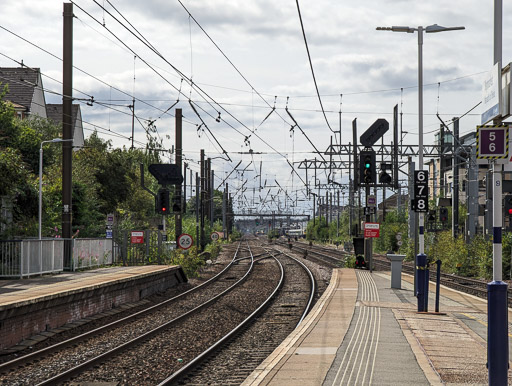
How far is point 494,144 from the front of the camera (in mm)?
8633

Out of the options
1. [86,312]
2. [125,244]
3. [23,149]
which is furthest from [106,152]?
[86,312]

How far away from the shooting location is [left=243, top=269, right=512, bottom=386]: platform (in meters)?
9.79

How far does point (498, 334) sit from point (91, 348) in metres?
9.13

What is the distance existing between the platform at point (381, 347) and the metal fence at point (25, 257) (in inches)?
384

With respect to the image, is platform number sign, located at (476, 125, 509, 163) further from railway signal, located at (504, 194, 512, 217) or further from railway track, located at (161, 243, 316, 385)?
railway signal, located at (504, 194, 512, 217)

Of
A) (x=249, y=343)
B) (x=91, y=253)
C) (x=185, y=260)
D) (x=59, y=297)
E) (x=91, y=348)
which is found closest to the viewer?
(x=91, y=348)

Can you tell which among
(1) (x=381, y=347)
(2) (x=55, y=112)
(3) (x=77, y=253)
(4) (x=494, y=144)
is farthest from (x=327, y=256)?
(4) (x=494, y=144)

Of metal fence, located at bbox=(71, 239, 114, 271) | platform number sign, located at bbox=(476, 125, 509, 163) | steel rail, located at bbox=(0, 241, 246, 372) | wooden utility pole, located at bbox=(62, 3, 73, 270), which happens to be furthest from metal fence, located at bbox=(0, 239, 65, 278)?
platform number sign, located at bbox=(476, 125, 509, 163)

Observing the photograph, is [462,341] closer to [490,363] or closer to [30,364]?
[490,363]

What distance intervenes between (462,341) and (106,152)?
1700 inches

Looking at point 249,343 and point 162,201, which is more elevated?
point 162,201

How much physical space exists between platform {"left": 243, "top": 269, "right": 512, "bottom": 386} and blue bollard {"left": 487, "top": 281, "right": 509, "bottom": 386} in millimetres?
1090

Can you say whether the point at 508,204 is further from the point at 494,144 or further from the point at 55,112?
the point at 55,112

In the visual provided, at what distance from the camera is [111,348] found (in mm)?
14883
